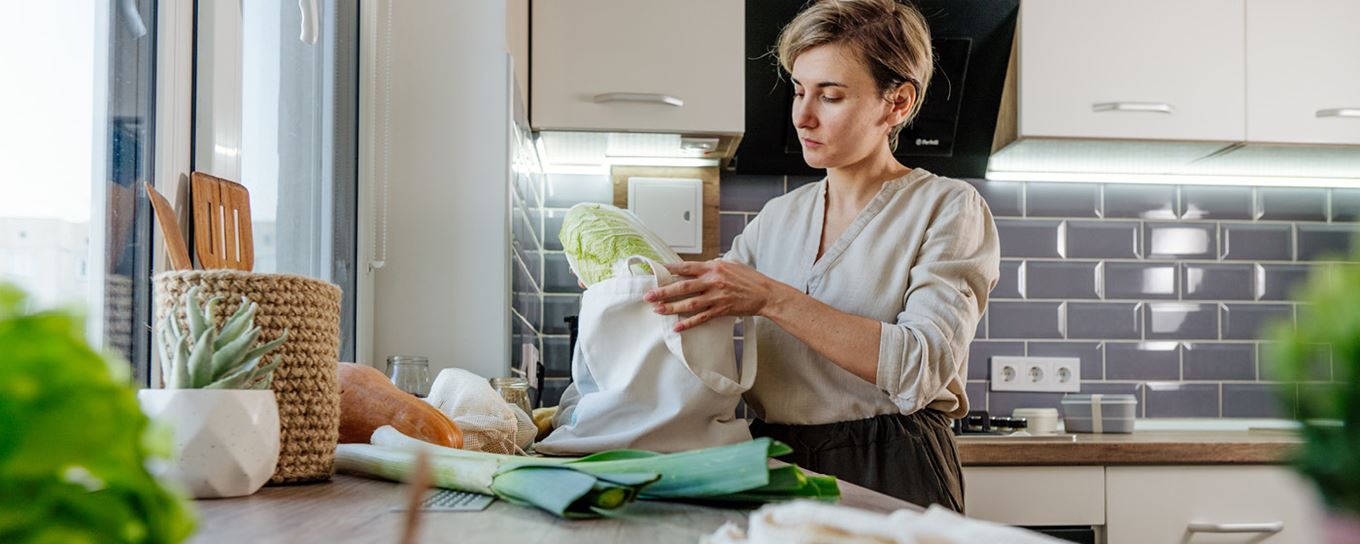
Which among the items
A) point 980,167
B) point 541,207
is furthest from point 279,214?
point 980,167

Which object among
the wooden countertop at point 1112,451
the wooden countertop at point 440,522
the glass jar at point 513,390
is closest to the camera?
the wooden countertop at point 440,522

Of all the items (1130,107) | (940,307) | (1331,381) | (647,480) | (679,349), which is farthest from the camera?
(1130,107)

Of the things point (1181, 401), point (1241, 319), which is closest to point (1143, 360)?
point (1181, 401)

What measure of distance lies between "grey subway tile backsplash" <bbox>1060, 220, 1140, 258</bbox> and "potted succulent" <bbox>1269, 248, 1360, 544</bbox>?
134 inches

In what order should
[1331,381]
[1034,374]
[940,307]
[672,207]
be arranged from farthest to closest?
[1034,374] → [672,207] → [940,307] → [1331,381]

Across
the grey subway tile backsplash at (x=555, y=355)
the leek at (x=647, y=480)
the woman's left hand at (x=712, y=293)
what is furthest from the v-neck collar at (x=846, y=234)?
the grey subway tile backsplash at (x=555, y=355)

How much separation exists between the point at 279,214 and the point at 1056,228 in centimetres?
235

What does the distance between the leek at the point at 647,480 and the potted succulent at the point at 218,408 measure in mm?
153

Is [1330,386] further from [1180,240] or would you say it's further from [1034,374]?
[1180,240]

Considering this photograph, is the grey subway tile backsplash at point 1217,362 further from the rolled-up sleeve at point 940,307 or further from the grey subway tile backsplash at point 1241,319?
the rolled-up sleeve at point 940,307

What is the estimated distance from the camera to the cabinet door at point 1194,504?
8.91 ft

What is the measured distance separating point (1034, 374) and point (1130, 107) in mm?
780

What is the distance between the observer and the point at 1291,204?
3502mm

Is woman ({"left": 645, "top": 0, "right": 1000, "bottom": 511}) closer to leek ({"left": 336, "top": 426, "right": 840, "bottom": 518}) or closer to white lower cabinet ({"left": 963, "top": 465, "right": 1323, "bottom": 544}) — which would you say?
leek ({"left": 336, "top": 426, "right": 840, "bottom": 518})
